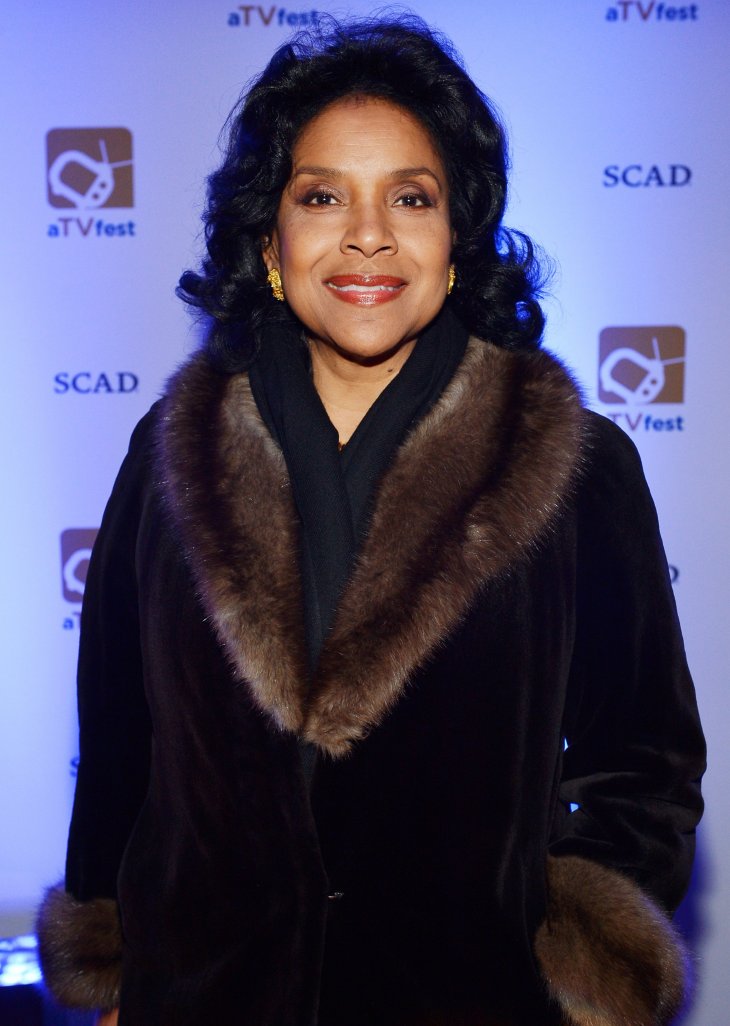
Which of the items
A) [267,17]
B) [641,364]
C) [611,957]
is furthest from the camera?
[641,364]

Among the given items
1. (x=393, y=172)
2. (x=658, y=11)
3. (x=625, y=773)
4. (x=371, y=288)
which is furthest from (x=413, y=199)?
(x=658, y=11)

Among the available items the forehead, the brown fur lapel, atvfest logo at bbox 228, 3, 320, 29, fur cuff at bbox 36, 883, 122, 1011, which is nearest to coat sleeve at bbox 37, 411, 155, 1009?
fur cuff at bbox 36, 883, 122, 1011

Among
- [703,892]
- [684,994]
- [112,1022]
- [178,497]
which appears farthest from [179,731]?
[703,892]

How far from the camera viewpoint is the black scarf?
1463 mm

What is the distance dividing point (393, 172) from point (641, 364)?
3.62 feet

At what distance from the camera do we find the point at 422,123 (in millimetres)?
1574

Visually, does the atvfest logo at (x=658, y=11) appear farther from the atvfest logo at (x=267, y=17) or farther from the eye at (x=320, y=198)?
the eye at (x=320, y=198)

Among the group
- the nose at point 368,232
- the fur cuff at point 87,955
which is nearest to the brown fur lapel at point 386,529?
the nose at point 368,232

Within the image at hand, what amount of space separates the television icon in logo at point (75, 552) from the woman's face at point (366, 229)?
1144 millimetres

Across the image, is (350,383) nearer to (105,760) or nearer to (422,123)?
(422,123)

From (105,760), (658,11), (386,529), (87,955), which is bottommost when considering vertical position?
(87,955)

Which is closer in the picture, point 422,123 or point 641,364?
point 422,123

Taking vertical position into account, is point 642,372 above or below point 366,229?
below

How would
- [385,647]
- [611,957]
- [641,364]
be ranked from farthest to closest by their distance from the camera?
[641,364], [611,957], [385,647]
